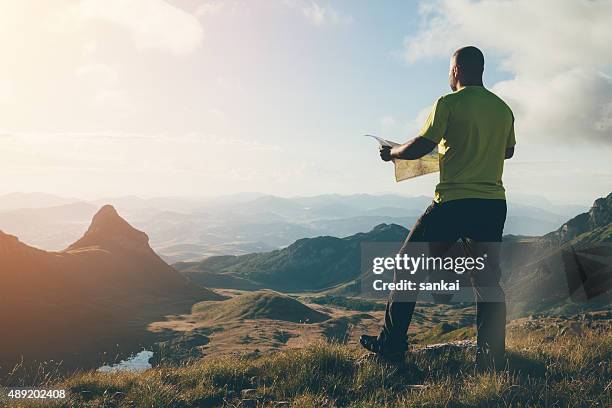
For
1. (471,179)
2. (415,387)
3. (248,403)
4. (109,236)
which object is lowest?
(248,403)

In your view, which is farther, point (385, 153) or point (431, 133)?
point (385, 153)

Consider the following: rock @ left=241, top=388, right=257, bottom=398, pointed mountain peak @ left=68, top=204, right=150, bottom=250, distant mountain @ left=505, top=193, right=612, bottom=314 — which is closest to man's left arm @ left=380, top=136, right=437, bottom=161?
rock @ left=241, top=388, right=257, bottom=398

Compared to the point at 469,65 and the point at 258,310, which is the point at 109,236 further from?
the point at 469,65

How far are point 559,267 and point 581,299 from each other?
40057mm

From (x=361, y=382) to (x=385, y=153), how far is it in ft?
10.1

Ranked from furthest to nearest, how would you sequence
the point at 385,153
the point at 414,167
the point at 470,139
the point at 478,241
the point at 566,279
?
1. the point at 566,279
2. the point at 414,167
3. the point at 385,153
4. the point at 478,241
5. the point at 470,139

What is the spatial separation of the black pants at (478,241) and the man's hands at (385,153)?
2.97 ft

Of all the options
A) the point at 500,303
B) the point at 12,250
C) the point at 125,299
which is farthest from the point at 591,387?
the point at 125,299

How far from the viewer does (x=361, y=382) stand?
574cm

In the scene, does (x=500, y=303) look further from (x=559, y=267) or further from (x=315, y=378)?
(x=559, y=267)

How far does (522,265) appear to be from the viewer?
189 metres

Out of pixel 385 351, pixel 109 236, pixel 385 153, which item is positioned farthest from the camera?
pixel 109 236

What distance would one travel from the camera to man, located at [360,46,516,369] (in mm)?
5617

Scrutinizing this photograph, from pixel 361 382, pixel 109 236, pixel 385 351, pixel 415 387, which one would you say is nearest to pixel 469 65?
pixel 385 351
